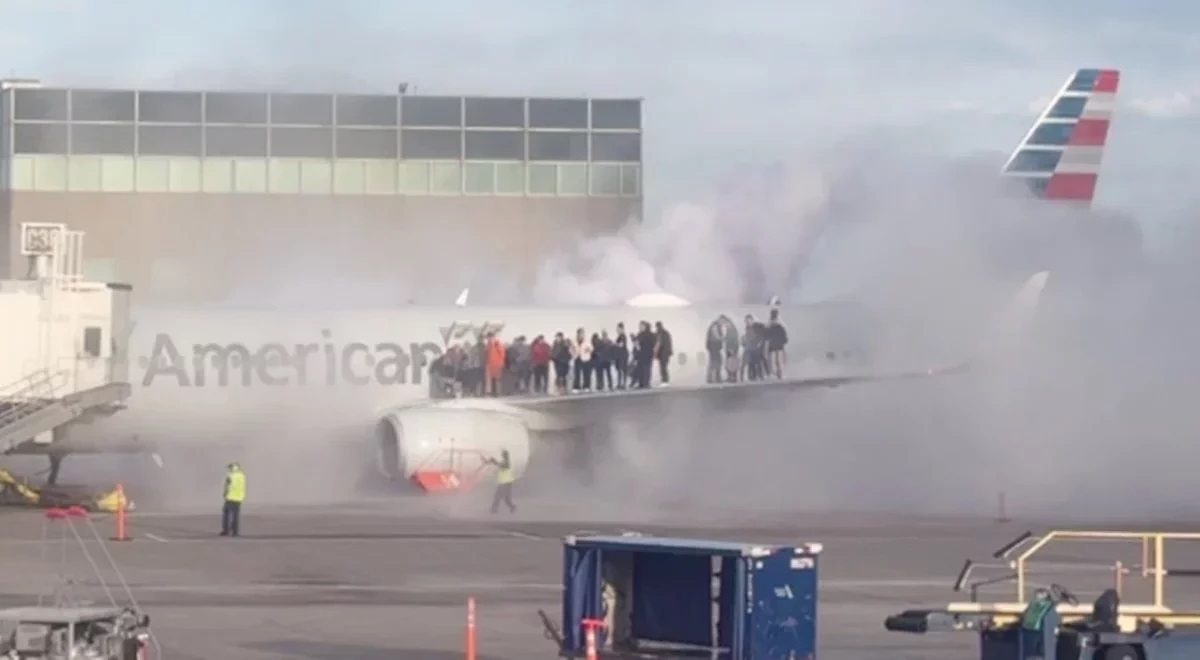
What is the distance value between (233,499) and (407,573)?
5.00m

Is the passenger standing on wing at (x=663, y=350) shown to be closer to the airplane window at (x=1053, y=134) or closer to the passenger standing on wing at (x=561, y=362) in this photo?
the passenger standing on wing at (x=561, y=362)

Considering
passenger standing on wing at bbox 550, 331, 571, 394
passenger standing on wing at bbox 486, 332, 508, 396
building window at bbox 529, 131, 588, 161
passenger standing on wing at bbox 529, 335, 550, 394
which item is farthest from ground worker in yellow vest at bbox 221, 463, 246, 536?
building window at bbox 529, 131, 588, 161

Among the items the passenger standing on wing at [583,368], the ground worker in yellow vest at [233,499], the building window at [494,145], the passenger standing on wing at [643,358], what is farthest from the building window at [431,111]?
the ground worker in yellow vest at [233,499]

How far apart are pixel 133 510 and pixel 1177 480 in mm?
18142

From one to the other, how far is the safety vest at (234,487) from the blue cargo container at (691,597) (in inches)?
518

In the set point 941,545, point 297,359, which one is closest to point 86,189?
point 297,359

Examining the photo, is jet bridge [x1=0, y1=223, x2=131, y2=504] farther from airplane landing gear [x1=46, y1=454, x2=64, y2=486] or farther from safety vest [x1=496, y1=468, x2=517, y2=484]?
safety vest [x1=496, y1=468, x2=517, y2=484]

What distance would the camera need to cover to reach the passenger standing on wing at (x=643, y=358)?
126ft

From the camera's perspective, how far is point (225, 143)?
63.2 m

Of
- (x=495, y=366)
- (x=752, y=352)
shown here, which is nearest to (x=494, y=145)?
(x=752, y=352)

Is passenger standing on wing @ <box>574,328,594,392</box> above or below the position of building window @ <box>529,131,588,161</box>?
below

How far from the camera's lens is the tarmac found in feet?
61.5

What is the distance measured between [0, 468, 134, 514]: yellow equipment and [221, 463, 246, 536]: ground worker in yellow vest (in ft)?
14.5

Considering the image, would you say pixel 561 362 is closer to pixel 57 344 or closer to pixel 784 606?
pixel 57 344
